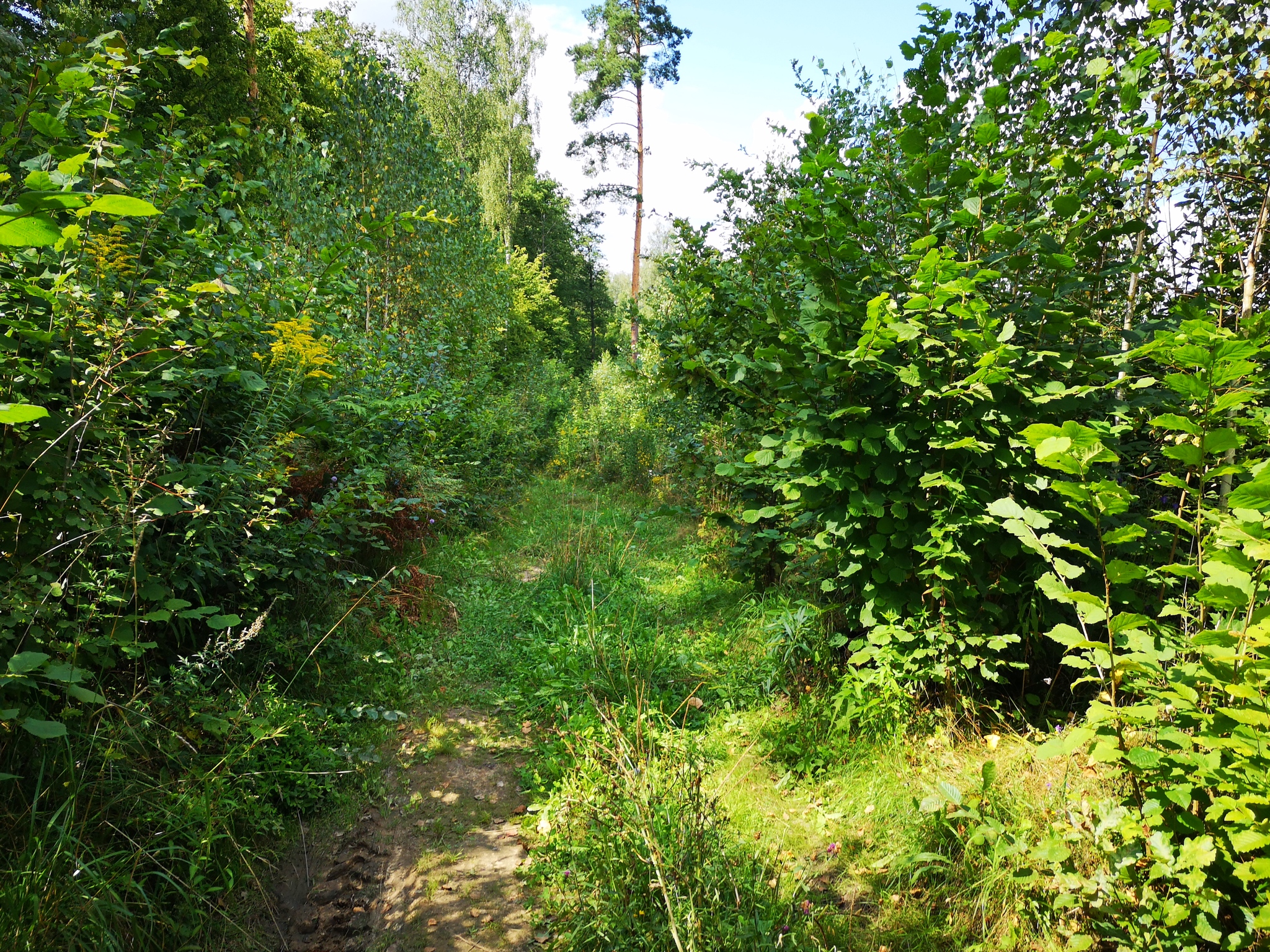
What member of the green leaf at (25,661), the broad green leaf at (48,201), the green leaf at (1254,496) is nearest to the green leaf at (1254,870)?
the green leaf at (1254,496)

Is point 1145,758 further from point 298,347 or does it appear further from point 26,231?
point 298,347

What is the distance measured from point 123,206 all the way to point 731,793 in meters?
3.00

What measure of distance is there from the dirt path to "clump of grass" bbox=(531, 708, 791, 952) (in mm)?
225

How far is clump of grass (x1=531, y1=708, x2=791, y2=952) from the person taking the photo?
1919 millimetres

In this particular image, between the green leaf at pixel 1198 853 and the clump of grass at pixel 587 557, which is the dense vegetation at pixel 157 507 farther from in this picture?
the green leaf at pixel 1198 853

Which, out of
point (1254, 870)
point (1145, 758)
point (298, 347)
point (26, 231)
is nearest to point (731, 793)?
point (1145, 758)

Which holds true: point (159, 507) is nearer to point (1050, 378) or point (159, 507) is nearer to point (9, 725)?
point (9, 725)

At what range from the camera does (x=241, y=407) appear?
3.18 meters

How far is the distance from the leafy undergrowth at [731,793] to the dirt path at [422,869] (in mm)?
150

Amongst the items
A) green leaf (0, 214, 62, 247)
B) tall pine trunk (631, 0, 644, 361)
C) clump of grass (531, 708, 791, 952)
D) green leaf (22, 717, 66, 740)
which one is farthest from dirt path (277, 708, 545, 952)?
tall pine trunk (631, 0, 644, 361)

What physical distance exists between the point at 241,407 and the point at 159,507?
1.17 m

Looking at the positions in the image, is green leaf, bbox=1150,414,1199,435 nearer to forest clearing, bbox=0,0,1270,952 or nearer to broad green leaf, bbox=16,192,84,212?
forest clearing, bbox=0,0,1270,952

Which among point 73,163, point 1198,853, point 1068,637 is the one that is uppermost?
point 73,163

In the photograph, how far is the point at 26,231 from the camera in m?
0.86
